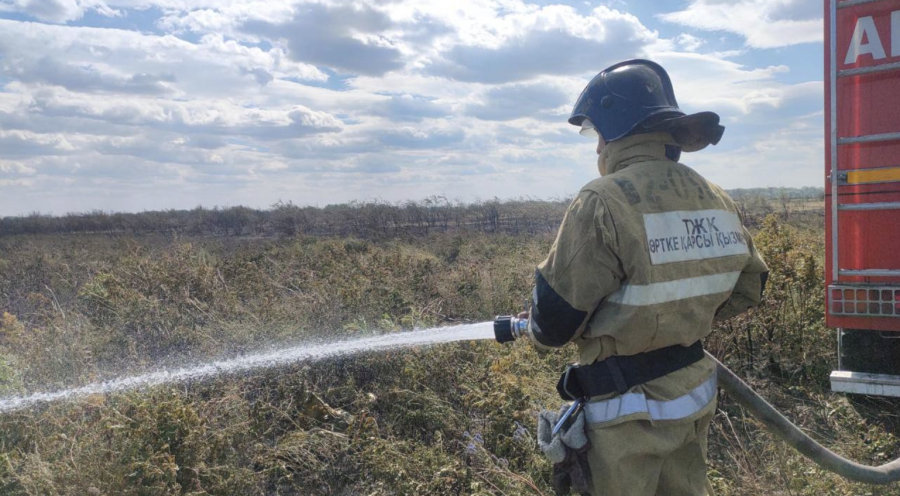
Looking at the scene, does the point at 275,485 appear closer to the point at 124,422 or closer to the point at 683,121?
the point at 124,422

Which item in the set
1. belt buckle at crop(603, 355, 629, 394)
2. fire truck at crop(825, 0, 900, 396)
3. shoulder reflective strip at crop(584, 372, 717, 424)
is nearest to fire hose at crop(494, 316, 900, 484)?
shoulder reflective strip at crop(584, 372, 717, 424)

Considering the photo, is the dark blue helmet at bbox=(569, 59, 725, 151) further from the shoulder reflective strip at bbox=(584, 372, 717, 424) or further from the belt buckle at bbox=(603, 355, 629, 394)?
the shoulder reflective strip at bbox=(584, 372, 717, 424)

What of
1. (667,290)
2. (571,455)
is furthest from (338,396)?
(667,290)

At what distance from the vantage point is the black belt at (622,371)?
193 cm

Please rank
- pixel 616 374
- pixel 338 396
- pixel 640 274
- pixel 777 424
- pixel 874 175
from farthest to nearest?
pixel 338 396, pixel 874 175, pixel 777 424, pixel 616 374, pixel 640 274

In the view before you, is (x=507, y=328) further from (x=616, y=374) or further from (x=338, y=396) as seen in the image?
(x=338, y=396)

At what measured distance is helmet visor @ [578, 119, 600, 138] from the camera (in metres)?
2.29

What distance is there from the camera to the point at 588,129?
2367 millimetres

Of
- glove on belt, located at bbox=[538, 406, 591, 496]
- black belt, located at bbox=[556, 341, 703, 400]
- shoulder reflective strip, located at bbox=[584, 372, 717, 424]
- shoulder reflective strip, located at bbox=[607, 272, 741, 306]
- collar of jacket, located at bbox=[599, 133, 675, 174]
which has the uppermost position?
collar of jacket, located at bbox=[599, 133, 675, 174]

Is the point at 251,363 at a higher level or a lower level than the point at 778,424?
lower

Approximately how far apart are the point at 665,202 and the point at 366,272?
18.4 ft

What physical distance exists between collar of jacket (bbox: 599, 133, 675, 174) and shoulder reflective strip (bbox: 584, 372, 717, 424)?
0.83m

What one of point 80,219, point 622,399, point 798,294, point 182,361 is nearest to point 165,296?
point 182,361

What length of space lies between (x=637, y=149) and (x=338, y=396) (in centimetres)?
321
